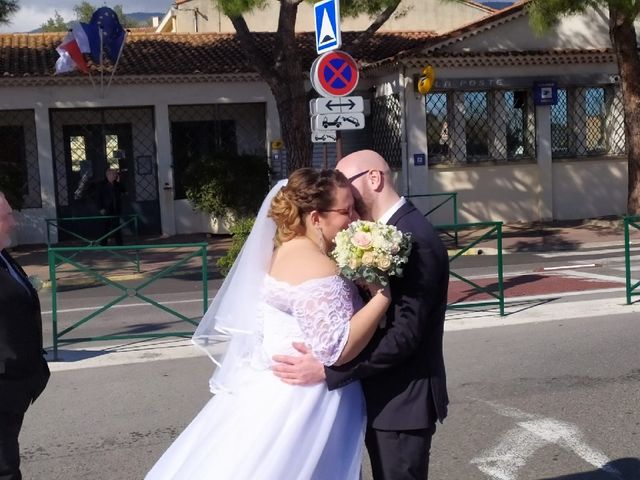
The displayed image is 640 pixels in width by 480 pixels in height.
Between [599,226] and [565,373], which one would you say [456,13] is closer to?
[599,226]

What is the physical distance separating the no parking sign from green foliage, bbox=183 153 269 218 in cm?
941

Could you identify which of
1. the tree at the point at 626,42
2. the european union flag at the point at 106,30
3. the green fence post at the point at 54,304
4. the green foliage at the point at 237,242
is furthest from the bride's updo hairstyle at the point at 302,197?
the european union flag at the point at 106,30

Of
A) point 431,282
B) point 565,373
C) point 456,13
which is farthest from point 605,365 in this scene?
point 456,13

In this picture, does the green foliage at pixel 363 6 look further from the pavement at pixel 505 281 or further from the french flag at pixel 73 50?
the french flag at pixel 73 50

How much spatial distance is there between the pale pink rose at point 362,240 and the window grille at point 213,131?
1982cm

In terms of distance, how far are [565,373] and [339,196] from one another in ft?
15.9

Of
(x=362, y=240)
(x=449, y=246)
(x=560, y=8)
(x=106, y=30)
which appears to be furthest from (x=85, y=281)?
(x=362, y=240)

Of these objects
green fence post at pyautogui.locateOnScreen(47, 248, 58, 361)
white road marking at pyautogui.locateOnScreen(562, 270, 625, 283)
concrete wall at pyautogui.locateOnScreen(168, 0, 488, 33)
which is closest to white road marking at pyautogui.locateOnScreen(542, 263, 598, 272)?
white road marking at pyautogui.locateOnScreen(562, 270, 625, 283)

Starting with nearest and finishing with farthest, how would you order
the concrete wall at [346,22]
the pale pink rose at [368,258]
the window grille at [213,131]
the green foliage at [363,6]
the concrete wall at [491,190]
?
the pale pink rose at [368,258], the green foliage at [363,6], the concrete wall at [491,190], the window grille at [213,131], the concrete wall at [346,22]

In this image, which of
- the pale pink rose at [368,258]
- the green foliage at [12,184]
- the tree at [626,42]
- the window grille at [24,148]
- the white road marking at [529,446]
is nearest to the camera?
the pale pink rose at [368,258]

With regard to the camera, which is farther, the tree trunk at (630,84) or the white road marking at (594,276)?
the tree trunk at (630,84)

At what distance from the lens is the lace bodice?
11.1 ft

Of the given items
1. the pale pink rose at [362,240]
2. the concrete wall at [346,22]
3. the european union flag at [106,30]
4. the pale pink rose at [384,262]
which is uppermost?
the concrete wall at [346,22]

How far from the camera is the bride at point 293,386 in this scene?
11.2 ft
